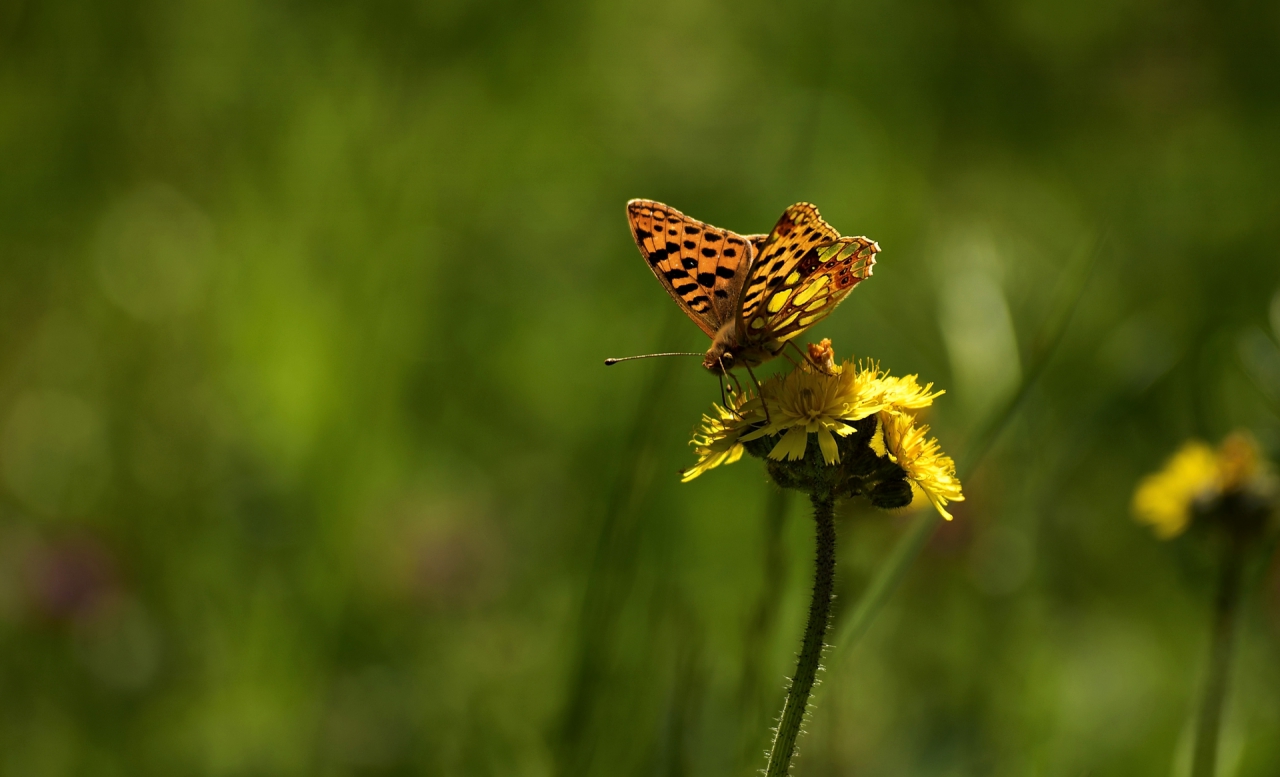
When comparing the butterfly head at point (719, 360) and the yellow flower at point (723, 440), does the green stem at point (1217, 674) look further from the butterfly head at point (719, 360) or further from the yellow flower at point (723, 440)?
the butterfly head at point (719, 360)

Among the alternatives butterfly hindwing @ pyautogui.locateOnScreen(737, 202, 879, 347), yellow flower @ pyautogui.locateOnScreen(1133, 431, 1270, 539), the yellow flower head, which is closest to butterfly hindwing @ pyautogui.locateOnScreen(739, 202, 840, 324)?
butterfly hindwing @ pyautogui.locateOnScreen(737, 202, 879, 347)

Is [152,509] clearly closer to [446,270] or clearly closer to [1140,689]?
[446,270]

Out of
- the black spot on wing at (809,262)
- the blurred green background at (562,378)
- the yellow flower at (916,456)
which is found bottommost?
the blurred green background at (562,378)

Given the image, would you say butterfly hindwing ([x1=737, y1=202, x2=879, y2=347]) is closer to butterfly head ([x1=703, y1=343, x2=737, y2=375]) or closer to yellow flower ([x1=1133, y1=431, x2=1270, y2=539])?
butterfly head ([x1=703, y1=343, x2=737, y2=375])

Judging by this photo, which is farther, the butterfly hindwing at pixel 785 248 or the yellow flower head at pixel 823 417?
the butterfly hindwing at pixel 785 248

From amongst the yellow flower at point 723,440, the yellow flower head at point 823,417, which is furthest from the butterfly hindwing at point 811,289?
the yellow flower at point 723,440
